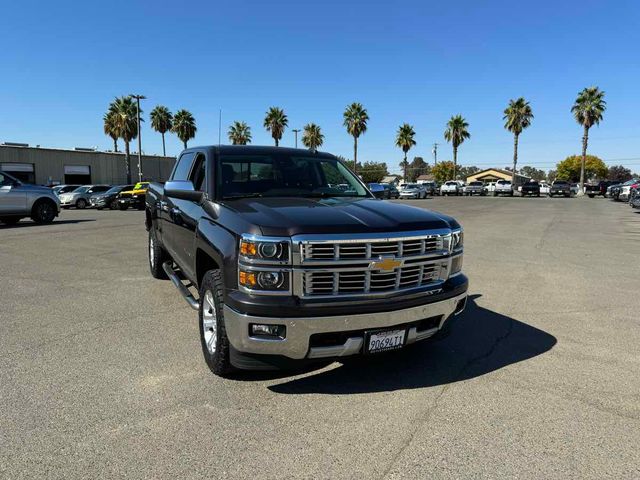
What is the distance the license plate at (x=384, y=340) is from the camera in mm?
3309

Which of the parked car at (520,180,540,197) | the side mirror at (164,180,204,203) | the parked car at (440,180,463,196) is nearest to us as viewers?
the side mirror at (164,180,204,203)

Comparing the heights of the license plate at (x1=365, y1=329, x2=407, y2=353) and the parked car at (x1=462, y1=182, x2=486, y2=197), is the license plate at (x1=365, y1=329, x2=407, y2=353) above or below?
below

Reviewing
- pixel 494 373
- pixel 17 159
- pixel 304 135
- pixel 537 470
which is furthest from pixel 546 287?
pixel 304 135

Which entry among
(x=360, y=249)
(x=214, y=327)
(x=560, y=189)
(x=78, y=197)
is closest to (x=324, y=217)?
(x=360, y=249)

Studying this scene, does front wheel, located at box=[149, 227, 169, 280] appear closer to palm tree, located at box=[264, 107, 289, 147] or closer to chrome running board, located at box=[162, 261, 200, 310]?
chrome running board, located at box=[162, 261, 200, 310]

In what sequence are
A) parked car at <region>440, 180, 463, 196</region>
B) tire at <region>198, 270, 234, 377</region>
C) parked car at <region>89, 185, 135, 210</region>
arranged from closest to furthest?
1. tire at <region>198, 270, 234, 377</region>
2. parked car at <region>89, 185, 135, 210</region>
3. parked car at <region>440, 180, 463, 196</region>

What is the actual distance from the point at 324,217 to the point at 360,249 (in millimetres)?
382

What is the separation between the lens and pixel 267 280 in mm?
3184

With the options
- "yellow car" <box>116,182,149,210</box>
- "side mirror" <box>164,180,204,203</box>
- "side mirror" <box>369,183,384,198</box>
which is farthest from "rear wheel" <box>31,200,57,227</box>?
"side mirror" <box>369,183,384,198</box>

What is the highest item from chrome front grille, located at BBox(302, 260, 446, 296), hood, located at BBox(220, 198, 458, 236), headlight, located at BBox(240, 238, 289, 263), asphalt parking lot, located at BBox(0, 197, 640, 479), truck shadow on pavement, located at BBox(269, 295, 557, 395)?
hood, located at BBox(220, 198, 458, 236)

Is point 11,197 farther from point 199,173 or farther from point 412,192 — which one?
point 412,192

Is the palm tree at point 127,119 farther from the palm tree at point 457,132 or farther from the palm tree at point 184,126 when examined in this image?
the palm tree at point 457,132

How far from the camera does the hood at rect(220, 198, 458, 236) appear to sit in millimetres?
3215

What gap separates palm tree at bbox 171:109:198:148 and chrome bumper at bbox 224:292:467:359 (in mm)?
58957
